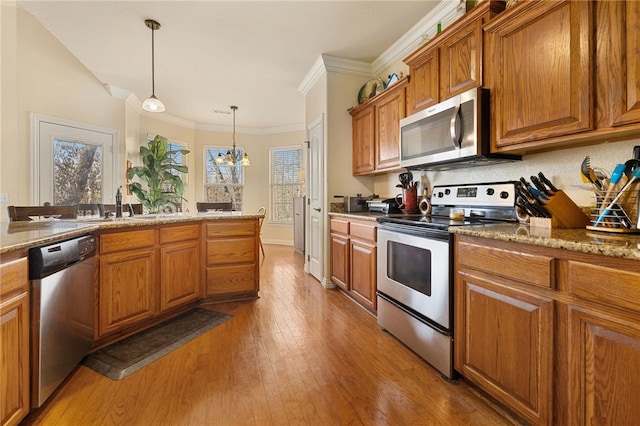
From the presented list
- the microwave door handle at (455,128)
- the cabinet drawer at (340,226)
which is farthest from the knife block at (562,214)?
the cabinet drawer at (340,226)

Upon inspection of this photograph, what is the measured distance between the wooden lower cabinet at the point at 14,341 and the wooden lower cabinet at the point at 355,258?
2.20m

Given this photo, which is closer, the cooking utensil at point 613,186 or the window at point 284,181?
the cooking utensil at point 613,186

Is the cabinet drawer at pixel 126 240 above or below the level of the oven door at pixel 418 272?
above

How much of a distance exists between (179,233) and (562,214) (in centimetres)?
272

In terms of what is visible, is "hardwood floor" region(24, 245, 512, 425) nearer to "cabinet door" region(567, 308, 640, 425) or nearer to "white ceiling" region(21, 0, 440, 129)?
"cabinet door" region(567, 308, 640, 425)

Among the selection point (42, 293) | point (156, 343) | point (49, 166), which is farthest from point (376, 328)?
point (49, 166)

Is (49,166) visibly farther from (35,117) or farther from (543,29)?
(543,29)

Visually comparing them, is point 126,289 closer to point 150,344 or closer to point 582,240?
point 150,344

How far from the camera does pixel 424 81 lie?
2.36 m

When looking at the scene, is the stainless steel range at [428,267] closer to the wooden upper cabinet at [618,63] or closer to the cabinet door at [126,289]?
the wooden upper cabinet at [618,63]

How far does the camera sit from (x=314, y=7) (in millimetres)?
2607

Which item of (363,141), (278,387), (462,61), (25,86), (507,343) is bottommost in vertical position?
(278,387)

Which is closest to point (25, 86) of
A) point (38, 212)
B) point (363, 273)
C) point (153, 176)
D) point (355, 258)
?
point (38, 212)

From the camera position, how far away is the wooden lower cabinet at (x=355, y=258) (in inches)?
102
